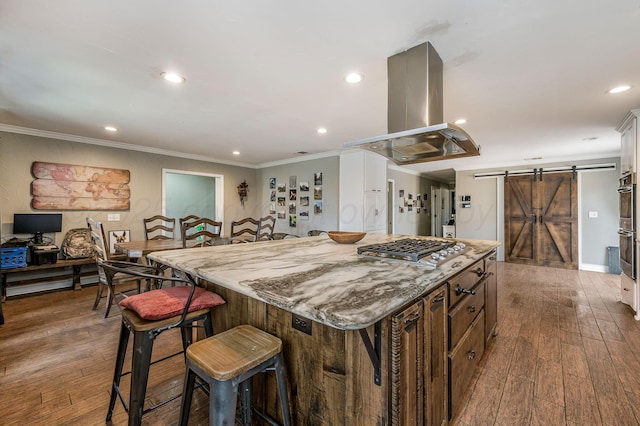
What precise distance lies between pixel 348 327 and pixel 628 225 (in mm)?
4160

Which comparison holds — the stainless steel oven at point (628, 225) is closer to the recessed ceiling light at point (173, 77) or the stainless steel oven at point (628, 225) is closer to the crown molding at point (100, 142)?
the recessed ceiling light at point (173, 77)

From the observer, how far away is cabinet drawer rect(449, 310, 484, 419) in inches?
54.5

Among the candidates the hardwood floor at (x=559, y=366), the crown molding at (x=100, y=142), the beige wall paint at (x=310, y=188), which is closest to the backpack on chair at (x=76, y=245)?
the crown molding at (x=100, y=142)

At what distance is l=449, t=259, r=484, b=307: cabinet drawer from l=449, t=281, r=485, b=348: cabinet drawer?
0.04m

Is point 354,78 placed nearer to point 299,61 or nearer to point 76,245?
point 299,61

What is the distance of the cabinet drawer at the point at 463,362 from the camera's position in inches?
54.5

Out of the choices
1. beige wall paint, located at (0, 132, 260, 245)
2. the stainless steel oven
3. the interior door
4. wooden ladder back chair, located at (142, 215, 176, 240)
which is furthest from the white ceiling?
the interior door

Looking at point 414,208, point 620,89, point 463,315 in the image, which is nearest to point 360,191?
point 620,89

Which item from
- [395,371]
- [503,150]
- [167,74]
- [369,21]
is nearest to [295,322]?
[395,371]

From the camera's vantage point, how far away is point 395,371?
908 mm

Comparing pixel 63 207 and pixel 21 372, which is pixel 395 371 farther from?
pixel 63 207

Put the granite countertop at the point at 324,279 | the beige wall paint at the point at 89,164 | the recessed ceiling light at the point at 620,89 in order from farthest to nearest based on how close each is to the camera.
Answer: the beige wall paint at the point at 89,164 → the recessed ceiling light at the point at 620,89 → the granite countertop at the point at 324,279

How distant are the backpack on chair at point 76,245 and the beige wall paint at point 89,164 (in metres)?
0.14

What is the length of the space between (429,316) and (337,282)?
1.40 feet
